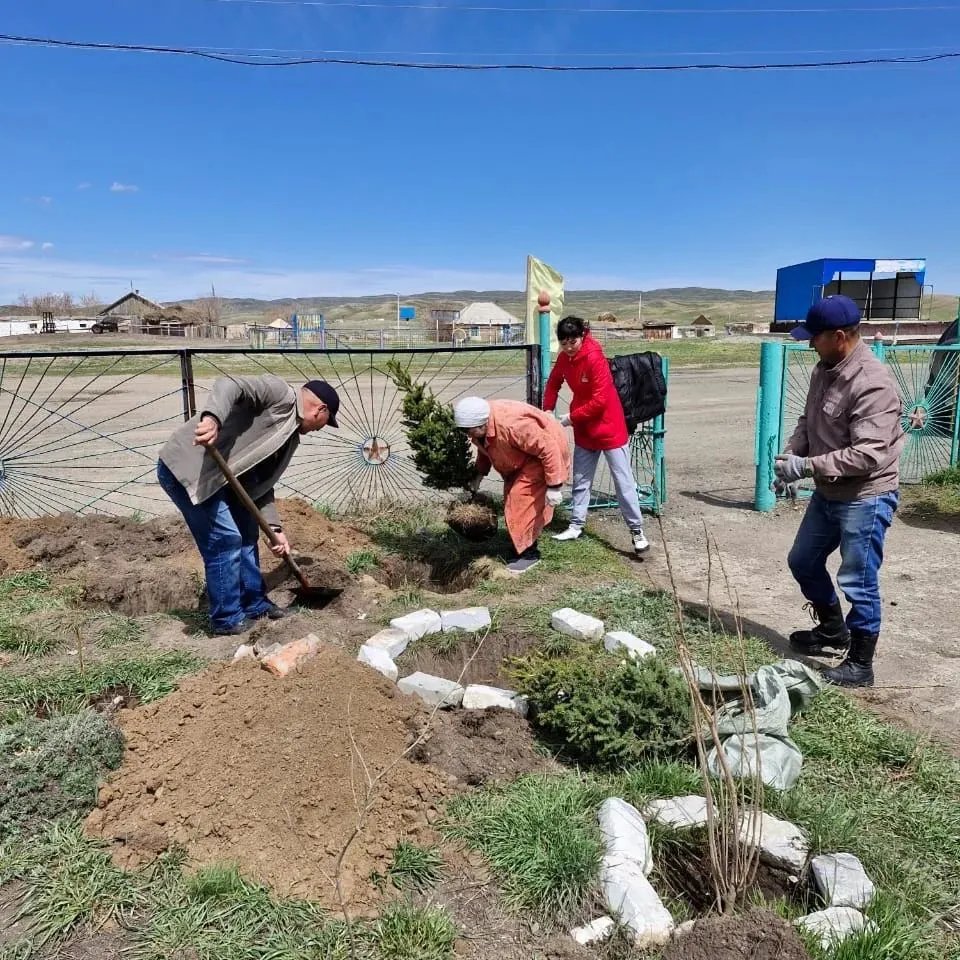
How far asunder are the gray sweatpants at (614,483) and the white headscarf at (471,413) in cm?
129

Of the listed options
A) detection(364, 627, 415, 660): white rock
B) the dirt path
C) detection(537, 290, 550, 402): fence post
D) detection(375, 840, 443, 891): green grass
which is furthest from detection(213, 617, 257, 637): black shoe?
detection(537, 290, 550, 402): fence post

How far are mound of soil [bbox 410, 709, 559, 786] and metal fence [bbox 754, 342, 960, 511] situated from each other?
197 inches

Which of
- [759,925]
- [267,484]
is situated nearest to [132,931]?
[759,925]

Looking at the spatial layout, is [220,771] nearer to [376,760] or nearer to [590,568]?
[376,760]

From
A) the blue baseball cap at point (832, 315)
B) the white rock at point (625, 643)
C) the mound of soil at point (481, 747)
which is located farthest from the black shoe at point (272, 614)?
the blue baseball cap at point (832, 315)

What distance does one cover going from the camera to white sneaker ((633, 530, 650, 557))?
6.15 m

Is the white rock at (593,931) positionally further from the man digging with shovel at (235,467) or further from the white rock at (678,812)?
the man digging with shovel at (235,467)

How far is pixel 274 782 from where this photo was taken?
274cm

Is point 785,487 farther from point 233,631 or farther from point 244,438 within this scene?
point 233,631

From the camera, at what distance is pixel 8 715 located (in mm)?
3461

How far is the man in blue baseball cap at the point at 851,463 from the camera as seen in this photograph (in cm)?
378

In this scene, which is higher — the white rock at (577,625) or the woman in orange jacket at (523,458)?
the woman in orange jacket at (523,458)

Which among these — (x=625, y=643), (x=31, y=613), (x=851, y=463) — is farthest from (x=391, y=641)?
(x=851, y=463)

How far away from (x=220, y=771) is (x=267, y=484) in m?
2.05
